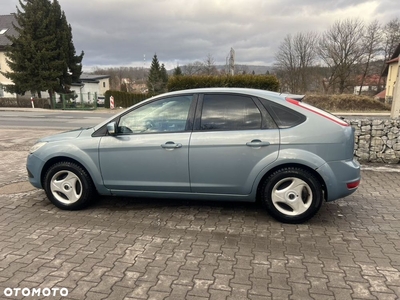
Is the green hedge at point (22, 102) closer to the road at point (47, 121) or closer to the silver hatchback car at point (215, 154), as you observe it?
the road at point (47, 121)

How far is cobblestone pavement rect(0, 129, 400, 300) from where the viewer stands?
7.99 ft

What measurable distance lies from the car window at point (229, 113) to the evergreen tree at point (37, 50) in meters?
29.3

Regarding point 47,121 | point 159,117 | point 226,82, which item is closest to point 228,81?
point 226,82

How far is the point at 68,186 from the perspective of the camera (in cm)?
397

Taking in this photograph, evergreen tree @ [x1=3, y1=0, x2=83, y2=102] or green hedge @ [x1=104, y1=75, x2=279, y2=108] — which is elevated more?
evergreen tree @ [x1=3, y1=0, x2=83, y2=102]

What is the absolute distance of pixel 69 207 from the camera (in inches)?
158

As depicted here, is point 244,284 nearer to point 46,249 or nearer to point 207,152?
point 207,152

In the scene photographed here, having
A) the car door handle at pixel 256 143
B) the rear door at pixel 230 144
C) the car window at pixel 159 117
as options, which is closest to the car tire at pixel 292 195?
the rear door at pixel 230 144

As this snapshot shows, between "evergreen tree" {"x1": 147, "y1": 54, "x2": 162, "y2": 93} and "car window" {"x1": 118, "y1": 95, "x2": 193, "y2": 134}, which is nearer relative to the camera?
"car window" {"x1": 118, "y1": 95, "x2": 193, "y2": 134}

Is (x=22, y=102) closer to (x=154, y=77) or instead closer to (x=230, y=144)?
(x=154, y=77)

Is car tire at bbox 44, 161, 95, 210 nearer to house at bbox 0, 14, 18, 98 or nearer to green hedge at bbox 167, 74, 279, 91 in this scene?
green hedge at bbox 167, 74, 279, 91

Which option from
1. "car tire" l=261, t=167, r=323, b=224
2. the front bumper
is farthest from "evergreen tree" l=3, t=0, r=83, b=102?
"car tire" l=261, t=167, r=323, b=224

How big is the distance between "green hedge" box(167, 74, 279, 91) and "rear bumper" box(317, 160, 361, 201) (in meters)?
17.3

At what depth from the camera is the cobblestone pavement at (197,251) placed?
244cm
